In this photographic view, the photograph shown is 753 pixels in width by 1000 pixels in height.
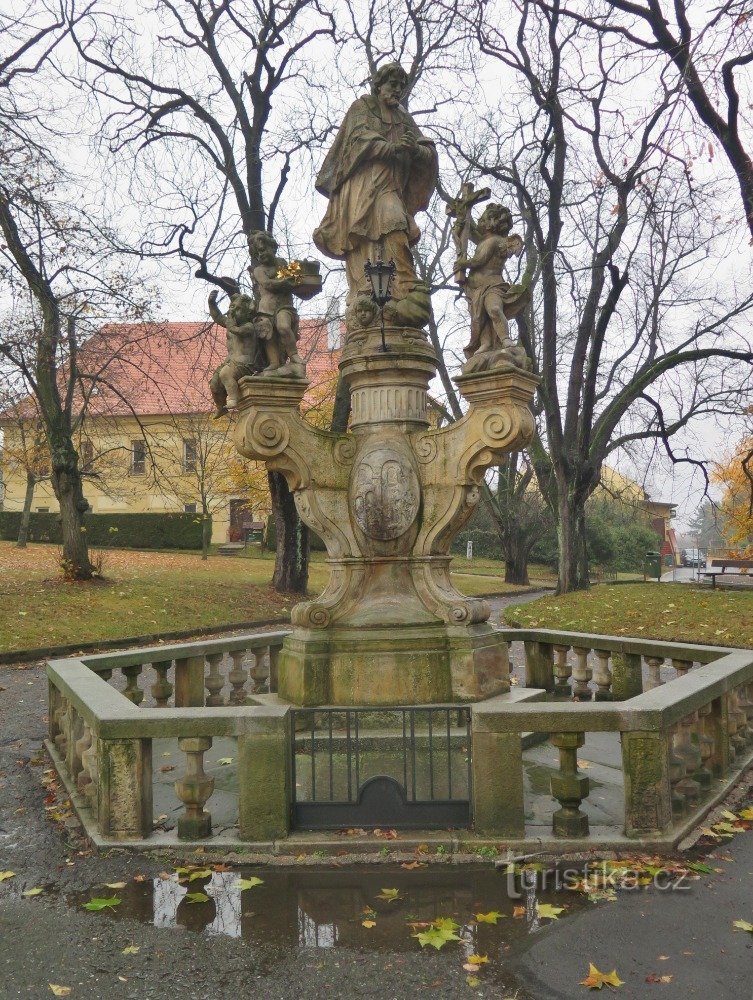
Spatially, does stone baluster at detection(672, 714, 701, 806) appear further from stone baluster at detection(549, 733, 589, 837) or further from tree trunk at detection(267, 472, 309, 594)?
tree trunk at detection(267, 472, 309, 594)

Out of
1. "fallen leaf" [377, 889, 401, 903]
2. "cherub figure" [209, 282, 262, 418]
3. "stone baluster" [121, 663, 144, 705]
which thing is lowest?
"fallen leaf" [377, 889, 401, 903]

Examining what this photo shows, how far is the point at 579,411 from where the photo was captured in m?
22.2

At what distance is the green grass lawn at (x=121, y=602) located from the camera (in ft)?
50.8

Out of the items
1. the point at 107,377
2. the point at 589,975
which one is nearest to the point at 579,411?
the point at 107,377

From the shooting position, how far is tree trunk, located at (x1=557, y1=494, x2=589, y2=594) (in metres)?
20.8

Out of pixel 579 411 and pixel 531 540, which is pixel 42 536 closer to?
pixel 531 540

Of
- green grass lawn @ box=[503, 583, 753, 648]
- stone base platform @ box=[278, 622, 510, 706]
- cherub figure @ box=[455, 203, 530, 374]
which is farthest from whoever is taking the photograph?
green grass lawn @ box=[503, 583, 753, 648]

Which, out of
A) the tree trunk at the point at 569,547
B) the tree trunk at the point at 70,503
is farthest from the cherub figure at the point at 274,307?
the tree trunk at the point at 569,547

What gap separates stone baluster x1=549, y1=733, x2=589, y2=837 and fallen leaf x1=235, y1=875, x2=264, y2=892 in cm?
168

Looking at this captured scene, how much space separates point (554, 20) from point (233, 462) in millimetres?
21027

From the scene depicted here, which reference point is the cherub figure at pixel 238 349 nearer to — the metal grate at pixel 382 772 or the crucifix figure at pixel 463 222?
the crucifix figure at pixel 463 222

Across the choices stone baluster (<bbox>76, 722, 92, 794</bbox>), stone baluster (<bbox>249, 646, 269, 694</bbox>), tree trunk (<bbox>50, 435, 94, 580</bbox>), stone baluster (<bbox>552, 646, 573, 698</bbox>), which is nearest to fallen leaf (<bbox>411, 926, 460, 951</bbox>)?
stone baluster (<bbox>76, 722, 92, 794</bbox>)

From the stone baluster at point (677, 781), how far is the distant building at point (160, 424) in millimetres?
8273

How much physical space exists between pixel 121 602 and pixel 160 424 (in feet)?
83.9
